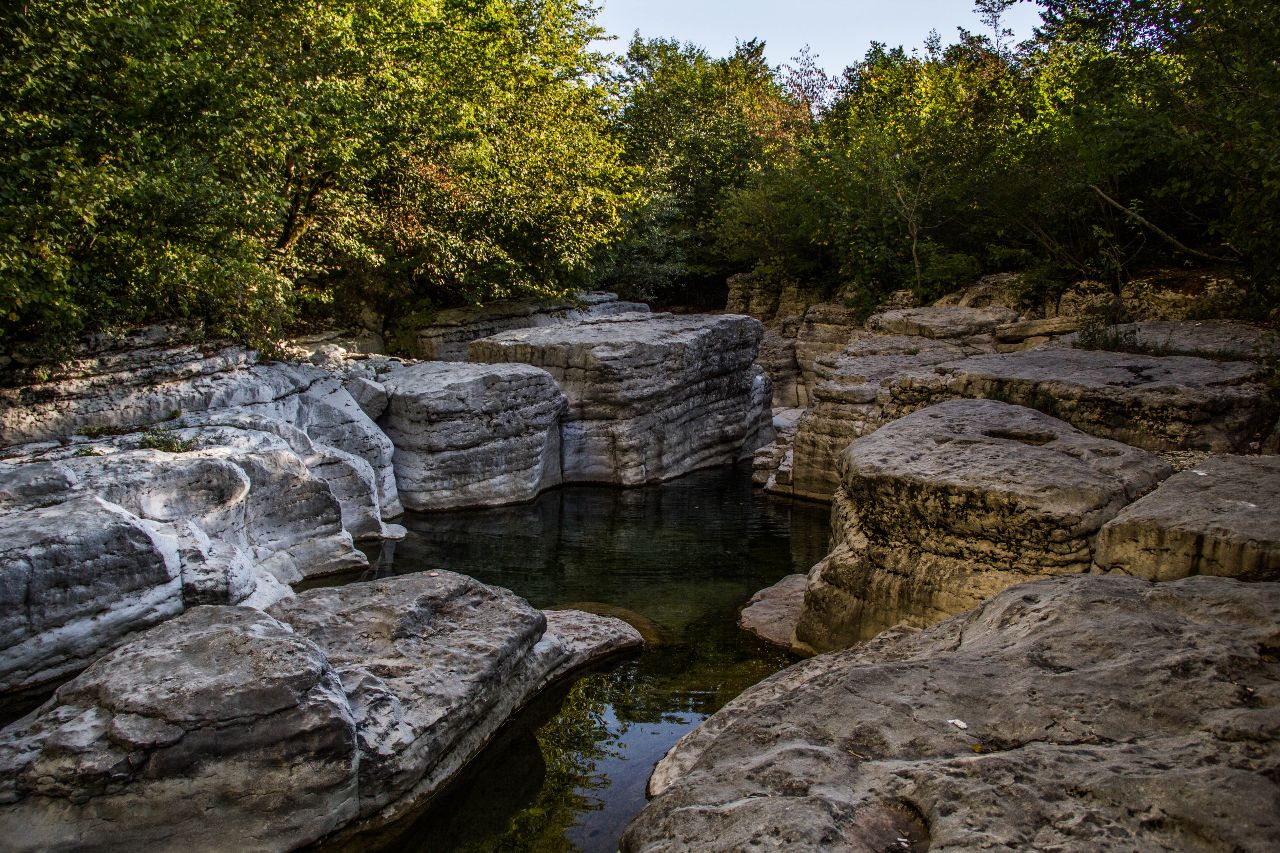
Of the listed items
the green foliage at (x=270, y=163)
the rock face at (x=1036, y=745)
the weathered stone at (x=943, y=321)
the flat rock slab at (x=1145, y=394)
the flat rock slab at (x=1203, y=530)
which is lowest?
the rock face at (x=1036, y=745)

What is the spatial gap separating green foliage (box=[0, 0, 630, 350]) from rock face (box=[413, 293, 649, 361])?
725 mm

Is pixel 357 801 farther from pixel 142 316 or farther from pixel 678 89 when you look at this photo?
pixel 678 89

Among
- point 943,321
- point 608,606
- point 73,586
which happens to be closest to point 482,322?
point 943,321

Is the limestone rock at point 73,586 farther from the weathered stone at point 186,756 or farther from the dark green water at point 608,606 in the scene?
the dark green water at point 608,606

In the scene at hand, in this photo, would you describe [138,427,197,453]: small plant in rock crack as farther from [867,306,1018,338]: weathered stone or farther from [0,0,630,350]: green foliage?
[867,306,1018,338]: weathered stone

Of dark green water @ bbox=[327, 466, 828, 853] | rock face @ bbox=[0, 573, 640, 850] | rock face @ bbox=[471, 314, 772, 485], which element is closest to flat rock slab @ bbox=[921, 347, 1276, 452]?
dark green water @ bbox=[327, 466, 828, 853]

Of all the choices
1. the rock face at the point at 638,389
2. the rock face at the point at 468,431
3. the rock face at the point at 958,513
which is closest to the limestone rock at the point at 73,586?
the rock face at the point at 958,513

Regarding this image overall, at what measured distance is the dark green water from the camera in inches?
216

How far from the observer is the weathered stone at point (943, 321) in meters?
15.0

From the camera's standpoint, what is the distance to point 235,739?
478 cm

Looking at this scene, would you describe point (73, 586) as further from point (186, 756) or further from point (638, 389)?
point (638, 389)

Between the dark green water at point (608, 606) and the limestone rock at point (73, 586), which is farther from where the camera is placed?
the limestone rock at point (73, 586)

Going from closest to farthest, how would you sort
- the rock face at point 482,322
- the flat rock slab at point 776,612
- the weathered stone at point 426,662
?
1. the weathered stone at point 426,662
2. the flat rock slab at point 776,612
3. the rock face at point 482,322

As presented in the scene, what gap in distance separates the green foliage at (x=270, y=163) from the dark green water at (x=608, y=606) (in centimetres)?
440
